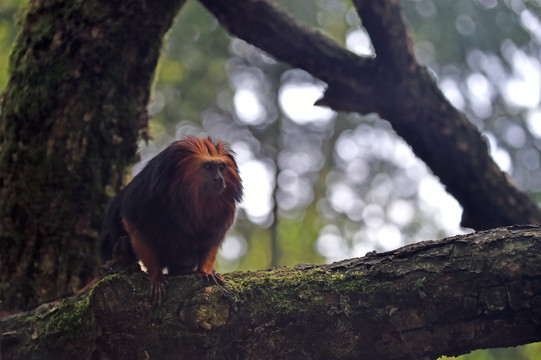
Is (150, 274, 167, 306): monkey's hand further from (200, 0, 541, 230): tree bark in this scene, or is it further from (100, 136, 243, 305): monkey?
(200, 0, 541, 230): tree bark

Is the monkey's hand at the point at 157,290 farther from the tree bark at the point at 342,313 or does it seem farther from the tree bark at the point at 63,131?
the tree bark at the point at 63,131

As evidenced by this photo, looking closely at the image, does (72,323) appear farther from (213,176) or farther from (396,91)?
(396,91)

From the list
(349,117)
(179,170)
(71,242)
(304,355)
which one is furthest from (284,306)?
(349,117)

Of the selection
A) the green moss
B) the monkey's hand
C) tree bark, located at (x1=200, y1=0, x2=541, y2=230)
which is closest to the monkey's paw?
the monkey's hand

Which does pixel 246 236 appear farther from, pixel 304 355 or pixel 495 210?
pixel 304 355

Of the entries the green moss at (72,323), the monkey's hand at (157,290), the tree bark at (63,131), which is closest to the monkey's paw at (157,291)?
Answer: the monkey's hand at (157,290)

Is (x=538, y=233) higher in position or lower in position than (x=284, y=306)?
higher

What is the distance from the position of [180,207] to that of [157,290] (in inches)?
36.5

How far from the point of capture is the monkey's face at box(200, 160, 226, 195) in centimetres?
406

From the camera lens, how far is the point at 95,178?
470cm

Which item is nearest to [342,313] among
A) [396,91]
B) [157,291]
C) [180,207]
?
[157,291]

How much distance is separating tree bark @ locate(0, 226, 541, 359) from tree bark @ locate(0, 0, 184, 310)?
1.25 m

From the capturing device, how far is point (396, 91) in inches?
205

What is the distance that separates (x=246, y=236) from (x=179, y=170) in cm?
671
